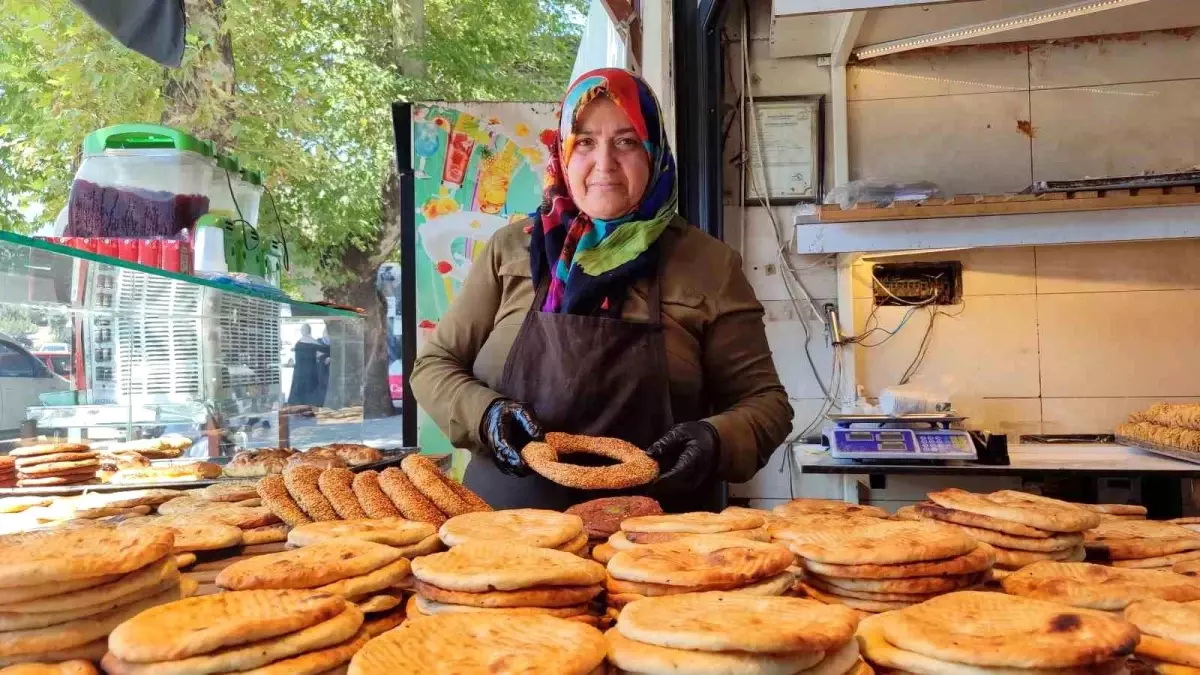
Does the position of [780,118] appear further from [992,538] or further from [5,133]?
[5,133]

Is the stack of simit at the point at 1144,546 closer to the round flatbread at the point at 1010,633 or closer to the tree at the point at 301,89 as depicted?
the round flatbread at the point at 1010,633

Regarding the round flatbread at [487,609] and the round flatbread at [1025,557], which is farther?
the round flatbread at [1025,557]

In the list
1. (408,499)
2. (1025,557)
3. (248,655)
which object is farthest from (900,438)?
(248,655)

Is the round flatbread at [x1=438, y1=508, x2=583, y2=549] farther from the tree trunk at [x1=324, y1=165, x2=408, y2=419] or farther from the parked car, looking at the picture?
the tree trunk at [x1=324, y1=165, x2=408, y2=419]

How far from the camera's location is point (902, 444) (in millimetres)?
3945

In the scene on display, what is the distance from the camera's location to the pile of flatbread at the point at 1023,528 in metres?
1.47

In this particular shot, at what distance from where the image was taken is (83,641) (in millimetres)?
1077

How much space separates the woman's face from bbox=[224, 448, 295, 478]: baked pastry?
1570 mm

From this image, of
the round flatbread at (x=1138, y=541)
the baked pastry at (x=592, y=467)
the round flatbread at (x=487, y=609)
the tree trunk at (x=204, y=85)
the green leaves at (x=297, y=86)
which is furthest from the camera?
the tree trunk at (x=204, y=85)

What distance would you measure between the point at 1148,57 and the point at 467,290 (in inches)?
183

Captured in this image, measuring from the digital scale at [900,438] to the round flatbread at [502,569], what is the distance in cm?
299

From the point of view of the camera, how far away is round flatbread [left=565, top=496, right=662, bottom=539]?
167cm

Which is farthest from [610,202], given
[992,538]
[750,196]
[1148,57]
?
[1148,57]

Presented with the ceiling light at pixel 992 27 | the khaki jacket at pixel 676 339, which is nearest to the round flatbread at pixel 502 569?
the khaki jacket at pixel 676 339
